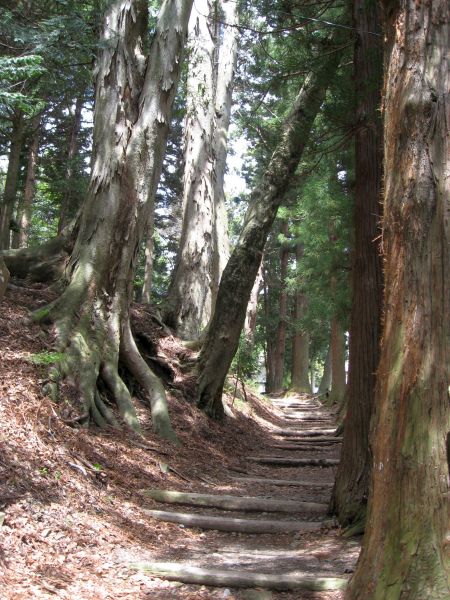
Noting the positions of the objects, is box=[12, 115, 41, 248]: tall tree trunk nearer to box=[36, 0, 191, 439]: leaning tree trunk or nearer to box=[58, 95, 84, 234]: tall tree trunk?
box=[58, 95, 84, 234]: tall tree trunk

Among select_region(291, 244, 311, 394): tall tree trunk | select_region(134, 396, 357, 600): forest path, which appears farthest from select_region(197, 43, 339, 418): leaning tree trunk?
select_region(291, 244, 311, 394): tall tree trunk

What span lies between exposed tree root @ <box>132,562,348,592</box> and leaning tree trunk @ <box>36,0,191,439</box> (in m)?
3.36

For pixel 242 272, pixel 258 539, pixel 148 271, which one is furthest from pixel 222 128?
pixel 258 539

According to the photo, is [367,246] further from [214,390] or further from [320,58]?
[214,390]

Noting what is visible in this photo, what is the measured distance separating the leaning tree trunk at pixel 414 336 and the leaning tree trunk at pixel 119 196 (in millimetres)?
5168

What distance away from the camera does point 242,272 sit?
36.0 feet

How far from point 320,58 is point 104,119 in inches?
136

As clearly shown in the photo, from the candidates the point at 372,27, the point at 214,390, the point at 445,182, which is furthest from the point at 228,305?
the point at 445,182

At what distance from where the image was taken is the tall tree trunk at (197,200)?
1317 cm

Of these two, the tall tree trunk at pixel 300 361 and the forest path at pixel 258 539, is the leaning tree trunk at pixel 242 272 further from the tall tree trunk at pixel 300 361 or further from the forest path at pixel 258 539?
the tall tree trunk at pixel 300 361

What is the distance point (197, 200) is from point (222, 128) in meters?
3.54

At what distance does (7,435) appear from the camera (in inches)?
215

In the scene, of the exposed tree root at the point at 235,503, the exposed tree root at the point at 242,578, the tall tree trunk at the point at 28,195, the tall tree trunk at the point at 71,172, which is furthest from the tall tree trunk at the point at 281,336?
the exposed tree root at the point at 242,578

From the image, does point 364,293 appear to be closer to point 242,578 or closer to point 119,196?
point 242,578
